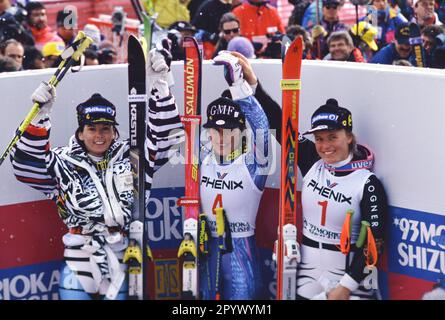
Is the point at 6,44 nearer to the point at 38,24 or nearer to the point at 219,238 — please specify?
the point at 38,24

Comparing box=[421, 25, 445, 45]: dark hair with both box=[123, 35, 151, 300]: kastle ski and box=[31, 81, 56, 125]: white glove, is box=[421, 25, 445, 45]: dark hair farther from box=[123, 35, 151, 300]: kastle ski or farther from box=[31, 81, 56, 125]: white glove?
box=[31, 81, 56, 125]: white glove

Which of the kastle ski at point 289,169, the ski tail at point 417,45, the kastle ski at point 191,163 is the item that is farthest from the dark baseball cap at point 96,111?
the ski tail at point 417,45

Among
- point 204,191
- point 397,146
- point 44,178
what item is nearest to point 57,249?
point 44,178

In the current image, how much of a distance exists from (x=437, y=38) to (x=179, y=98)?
2109mm

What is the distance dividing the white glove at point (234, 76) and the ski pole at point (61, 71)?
2.69ft

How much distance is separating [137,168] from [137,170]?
0.01 m

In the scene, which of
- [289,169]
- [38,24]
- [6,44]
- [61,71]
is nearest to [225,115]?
[289,169]

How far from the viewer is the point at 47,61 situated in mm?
9086

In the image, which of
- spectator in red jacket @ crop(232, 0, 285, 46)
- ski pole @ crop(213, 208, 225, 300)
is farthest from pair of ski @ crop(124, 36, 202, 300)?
spectator in red jacket @ crop(232, 0, 285, 46)

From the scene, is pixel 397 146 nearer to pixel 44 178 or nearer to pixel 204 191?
pixel 204 191

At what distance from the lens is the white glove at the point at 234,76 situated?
22.5ft

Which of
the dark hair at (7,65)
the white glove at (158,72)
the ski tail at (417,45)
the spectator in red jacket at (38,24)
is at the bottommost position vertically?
the white glove at (158,72)

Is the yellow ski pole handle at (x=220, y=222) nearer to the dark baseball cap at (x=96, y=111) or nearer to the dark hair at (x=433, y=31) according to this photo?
the dark baseball cap at (x=96, y=111)

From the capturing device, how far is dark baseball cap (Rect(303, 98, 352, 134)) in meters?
6.45
